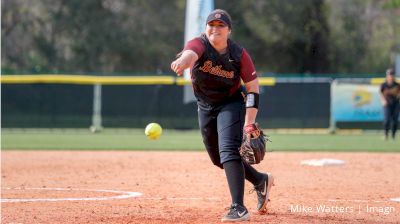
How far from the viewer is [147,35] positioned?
116 ft

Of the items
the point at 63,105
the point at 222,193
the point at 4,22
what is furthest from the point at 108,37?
the point at 222,193

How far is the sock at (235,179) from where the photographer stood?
6.44 metres

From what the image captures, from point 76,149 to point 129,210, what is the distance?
8.54 meters

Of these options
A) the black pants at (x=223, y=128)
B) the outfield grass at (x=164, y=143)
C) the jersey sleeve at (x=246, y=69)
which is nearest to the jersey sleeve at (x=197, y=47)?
the jersey sleeve at (x=246, y=69)

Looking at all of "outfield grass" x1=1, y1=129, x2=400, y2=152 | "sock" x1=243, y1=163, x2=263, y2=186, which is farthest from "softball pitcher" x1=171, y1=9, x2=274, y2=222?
"outfield grass" x1=1, y1=129, x2=400, y2=152

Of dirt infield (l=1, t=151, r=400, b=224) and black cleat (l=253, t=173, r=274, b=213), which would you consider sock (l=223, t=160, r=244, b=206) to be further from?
black cleat (l=253, t=173, r=274, b=213)

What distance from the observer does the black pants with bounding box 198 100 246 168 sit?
6.50 m

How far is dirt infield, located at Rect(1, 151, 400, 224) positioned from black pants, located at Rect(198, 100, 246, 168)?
1.92 ft

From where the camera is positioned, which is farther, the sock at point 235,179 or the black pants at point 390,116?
the black pants at point 390,116

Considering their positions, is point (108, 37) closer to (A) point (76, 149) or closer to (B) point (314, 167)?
(A) point (76, 149)

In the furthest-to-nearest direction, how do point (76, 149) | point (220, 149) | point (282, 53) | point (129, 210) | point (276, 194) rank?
point (282, 53), point (76, 149), point (276, 194), point (129, 210), point (220, 149)

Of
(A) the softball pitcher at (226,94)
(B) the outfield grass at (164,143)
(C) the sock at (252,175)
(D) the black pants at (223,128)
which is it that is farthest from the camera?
(B) the outfield grass at (164,143)

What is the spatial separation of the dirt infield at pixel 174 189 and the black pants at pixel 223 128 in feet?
1.92

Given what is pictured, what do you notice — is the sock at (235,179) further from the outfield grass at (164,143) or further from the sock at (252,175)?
the outfield grass at (164,143)
